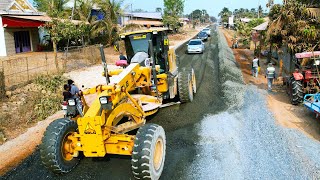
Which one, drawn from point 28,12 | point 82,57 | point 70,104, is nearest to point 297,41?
point 70,104

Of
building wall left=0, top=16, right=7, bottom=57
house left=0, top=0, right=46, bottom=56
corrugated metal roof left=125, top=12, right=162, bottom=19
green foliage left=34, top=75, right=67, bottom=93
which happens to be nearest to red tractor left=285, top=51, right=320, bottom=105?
green foliage left=34, top=75, right=67, bottom=93

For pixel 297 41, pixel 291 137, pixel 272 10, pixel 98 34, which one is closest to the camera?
pixel 291 137

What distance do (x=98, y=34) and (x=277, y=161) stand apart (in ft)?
93.8

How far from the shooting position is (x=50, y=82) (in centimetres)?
1423

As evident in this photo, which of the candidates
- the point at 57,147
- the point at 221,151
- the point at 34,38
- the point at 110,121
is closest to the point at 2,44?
the point at 34,38

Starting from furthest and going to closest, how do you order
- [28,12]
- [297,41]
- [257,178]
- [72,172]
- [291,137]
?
[28,12]
[297,41]
[291,137]
[72,172]
[257,178]

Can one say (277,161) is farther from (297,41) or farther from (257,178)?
(297,41)

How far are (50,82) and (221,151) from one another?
9.19 m

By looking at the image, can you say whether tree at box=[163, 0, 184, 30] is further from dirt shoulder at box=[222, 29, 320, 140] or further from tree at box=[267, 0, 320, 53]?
dirt shoulder at box=[222, 29, 320, 140]

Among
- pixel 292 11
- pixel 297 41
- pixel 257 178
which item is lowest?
pixel 257 178

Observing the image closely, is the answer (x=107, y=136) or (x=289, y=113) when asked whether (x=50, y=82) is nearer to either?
(x=107, y=136)

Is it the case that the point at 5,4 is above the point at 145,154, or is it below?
above

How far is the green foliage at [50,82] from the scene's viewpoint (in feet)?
45.4

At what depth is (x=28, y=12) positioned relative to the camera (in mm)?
27578
